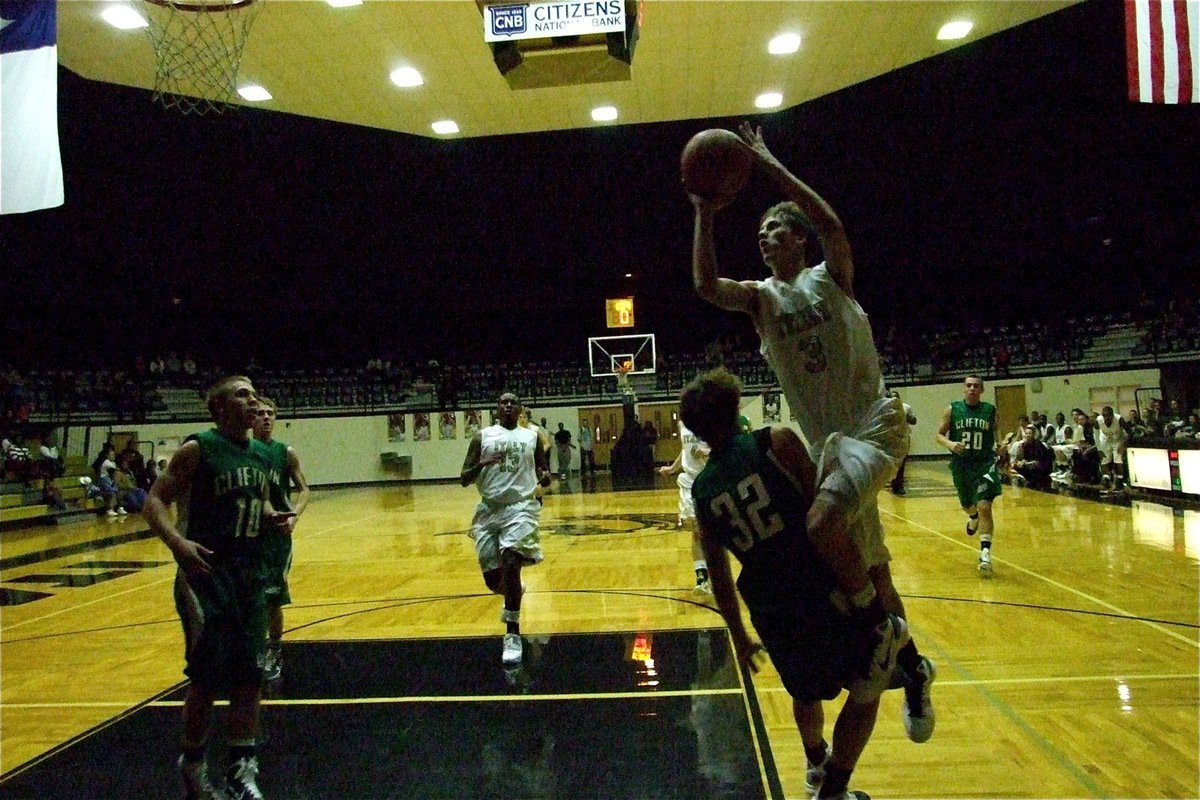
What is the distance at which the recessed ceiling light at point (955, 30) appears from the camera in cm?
877

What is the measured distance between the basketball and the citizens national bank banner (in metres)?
4.28

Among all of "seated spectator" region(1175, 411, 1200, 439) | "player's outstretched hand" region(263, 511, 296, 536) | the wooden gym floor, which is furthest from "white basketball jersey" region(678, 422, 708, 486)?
"seated spectator" region(1175, 411, 1200, 439)

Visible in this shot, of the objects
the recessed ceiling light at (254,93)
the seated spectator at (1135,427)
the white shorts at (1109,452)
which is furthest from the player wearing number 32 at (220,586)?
the white shorts at (1109,452)

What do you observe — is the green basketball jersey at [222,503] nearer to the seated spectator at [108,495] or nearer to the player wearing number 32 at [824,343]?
the player wearing number 32 at [824,343]

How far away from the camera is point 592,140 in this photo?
42.0 feet

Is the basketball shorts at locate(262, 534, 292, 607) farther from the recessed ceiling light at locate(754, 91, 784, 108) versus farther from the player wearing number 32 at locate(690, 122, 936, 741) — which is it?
the recessed ceiling light at locate(754, 91, 784, 108)

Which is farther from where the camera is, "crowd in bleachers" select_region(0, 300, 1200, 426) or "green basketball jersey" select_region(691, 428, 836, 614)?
"crowd in bleachers" select_region(0, 300, 1200, 426)

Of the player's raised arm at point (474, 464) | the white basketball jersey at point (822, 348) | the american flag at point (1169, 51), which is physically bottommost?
the player's raised arm at point (474, 464)

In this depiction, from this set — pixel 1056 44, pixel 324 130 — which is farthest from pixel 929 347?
pixel 324 130

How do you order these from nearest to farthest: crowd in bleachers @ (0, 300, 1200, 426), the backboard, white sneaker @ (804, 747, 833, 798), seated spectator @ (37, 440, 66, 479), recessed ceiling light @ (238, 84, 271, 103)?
white sneaker @ (804, 747, 833, 798) < recessed ceiling light @ (238, 84, 271, 103) < seated spectator @ (37, 440, 66, 479) < crowd in bleachers @ (0, 300, 1200, 426) < the backboard

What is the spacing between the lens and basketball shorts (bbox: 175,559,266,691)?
2.94 m

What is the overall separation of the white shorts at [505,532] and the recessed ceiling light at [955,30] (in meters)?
7.45

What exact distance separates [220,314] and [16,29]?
19.1 metres

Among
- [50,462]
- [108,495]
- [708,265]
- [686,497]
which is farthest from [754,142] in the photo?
[50,462]
